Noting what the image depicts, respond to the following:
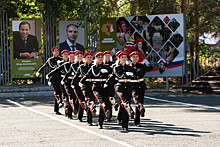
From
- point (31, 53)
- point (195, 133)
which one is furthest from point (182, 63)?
point (195, 133)

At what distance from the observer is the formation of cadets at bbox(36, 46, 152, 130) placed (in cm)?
1077

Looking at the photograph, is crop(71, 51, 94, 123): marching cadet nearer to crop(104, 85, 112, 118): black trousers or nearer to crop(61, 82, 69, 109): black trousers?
crop(104, 85, 112, 118): black trousers

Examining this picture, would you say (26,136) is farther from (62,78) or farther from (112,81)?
(62,78)

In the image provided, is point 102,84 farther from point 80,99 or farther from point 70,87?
point 70,87

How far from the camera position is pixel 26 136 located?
9.75m

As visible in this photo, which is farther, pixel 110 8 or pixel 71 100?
pixel 110 8

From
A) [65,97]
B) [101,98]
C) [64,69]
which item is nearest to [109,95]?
[101,98]

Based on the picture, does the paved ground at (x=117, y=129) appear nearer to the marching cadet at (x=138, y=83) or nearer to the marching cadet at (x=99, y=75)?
the marching cadet at (x=138, y=83)

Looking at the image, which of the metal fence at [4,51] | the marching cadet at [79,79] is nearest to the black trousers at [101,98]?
the marching cadet at [79,79]

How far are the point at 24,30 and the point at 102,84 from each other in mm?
11896

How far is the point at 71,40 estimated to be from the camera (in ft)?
74.0

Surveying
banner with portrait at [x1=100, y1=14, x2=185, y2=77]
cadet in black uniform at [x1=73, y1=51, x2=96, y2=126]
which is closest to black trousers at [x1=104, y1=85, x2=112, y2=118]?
cadet in black uniform at [x1=73, y1=51, x2=96, y2=126]

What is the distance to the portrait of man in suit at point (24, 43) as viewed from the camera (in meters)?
22.2

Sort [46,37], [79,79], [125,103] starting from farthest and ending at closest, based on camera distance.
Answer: [46,37] → [79,79] → [125,103]
